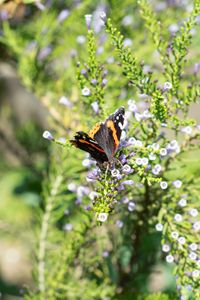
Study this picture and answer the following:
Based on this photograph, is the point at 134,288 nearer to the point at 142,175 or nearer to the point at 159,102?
the point at 142,175

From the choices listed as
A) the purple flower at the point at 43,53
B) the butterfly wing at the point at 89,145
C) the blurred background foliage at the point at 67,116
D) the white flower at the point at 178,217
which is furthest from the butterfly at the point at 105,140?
the purple flower at the point at 43,53

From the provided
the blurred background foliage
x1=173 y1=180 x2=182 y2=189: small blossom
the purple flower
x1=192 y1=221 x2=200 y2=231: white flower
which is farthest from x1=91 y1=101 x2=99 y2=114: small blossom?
the purple flower

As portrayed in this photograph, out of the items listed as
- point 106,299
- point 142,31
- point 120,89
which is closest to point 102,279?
point 106,299

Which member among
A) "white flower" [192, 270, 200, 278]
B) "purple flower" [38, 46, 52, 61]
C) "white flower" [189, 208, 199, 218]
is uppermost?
"purple flower" [38, 46, 52, 61]

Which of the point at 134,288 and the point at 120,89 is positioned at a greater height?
the point at 120,89

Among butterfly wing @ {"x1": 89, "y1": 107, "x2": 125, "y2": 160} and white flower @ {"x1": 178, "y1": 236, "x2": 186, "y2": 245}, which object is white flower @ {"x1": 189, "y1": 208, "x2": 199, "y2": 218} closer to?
white flower @ {"x1": 178, "y1": 236, "x2": 186, "y2": 245}

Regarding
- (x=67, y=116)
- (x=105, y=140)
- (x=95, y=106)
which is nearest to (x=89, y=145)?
(x=105, y=140)

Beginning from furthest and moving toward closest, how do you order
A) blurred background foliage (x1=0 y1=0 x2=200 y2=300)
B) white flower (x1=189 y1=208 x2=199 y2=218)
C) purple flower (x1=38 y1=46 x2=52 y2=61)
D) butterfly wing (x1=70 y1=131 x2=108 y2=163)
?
purple flower (x1=38 y1=46 x2=52 y2=61)
blurred background foliage (x1=0 y1=0 x2=200 y2=300)
white flower (x1=189 y1=208 x2=199 y2=218)
butterfly wing (x1=70 y1=131 x2=108 y2=163)

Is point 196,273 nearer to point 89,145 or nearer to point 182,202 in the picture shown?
point 182,202

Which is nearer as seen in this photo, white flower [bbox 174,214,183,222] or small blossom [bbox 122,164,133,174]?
small blossom [bbox 122,164,133,174]
